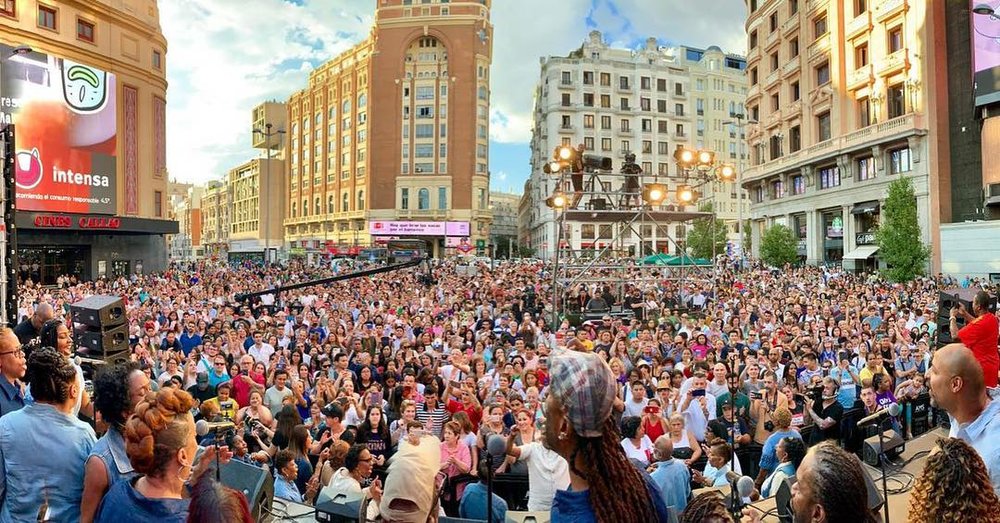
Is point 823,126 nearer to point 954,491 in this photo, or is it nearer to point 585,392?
point 954,491

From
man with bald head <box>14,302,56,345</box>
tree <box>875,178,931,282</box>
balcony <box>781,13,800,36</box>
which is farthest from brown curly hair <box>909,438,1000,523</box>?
balcony <box>781,13,800,36</box>

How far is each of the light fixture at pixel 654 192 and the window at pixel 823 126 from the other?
2835cm

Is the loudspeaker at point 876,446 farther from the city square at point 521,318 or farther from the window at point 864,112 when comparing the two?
the window at point 864,112

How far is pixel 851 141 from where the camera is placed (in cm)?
3575

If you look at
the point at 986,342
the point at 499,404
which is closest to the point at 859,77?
the point at 986,342

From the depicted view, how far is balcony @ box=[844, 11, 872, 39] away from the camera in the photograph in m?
34.8

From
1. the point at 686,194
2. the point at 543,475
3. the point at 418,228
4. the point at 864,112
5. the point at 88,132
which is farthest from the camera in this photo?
the point at 418,228

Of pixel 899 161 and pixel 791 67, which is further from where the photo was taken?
pixel 791 67

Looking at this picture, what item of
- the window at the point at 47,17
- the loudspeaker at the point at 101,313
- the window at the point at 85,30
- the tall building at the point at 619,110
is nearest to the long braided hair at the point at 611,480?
the loudspeaker at the point at 101,313

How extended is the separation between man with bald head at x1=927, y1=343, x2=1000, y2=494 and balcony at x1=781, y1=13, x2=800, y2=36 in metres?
44.6

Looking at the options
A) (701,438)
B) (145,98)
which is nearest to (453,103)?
(145,98)

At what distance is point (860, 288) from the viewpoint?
22281 millimetres

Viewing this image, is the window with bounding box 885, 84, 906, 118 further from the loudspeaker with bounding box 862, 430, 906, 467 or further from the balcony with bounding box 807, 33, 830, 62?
the loudspeaker with bounding box 862, 430, 906, 467

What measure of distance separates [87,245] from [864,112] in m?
46.9
